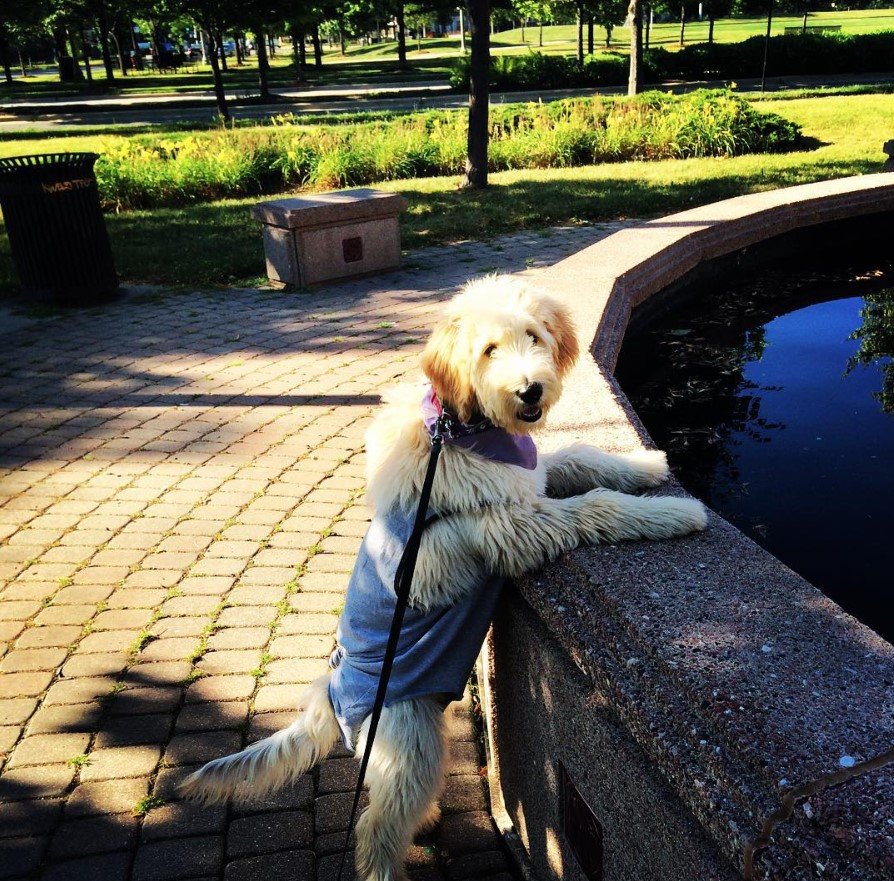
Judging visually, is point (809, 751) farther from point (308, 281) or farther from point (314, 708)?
point (308, 281)

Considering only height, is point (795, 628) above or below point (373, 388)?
above

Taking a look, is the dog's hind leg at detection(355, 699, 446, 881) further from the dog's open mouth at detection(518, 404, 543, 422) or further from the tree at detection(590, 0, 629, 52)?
the tree at detection(590, 0, 629, 52)

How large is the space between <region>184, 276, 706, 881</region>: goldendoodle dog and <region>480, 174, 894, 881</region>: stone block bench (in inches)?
5.4

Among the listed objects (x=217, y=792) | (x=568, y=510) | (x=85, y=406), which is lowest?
(x=85, y=406)

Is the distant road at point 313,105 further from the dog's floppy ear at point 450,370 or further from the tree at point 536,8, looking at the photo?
the dog's floppy ear at point 450,370

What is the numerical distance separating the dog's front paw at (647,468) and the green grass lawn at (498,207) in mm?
8200

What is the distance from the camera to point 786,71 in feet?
115

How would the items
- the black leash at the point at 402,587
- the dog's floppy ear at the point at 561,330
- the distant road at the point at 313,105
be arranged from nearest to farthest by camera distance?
the black leash at the point at 402,587
the dog's floppy ear at the point at 561,330
the distant road at the point at 313,105

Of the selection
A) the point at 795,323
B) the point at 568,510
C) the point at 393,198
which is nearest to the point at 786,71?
the point at 393,198

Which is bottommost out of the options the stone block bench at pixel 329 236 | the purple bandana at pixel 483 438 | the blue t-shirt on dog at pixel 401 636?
the stone block bench at pixel 329 236

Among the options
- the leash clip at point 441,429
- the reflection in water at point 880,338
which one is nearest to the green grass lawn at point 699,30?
the reflection in water at point 880,338

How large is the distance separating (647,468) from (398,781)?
1376 mm

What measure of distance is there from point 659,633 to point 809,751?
468 millimetres

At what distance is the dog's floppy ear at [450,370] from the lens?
103 inches
